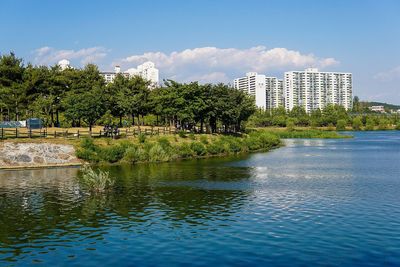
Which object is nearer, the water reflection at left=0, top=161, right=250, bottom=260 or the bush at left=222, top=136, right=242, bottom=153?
the water reflection at left=0, top=161, right=250, bottom=260

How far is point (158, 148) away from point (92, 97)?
18058 mm

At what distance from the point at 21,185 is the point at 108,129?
34197 mm

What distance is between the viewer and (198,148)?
84.4m

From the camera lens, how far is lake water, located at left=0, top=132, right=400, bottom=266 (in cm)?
2341

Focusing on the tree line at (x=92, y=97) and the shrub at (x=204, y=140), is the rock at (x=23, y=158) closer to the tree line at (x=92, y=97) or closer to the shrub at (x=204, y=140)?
the tree line at (x=92, y=97)

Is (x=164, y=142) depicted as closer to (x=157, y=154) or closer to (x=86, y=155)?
(x=157, y=154)

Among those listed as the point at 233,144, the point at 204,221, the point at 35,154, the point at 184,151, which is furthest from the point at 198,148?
the point at 204,221

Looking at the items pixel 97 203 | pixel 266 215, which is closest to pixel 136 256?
pixel 266 215

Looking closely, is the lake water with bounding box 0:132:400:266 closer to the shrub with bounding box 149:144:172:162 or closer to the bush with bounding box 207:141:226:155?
the shrub with bounding box 149:144:172:162

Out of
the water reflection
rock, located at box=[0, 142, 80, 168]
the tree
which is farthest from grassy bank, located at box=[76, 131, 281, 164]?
the water reflection

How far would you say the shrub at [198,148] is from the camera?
84000mm

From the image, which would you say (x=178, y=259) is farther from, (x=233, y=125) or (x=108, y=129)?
(x=233, y=125)

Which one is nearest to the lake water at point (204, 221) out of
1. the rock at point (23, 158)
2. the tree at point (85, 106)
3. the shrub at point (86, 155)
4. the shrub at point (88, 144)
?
the rock at point (23, 158)

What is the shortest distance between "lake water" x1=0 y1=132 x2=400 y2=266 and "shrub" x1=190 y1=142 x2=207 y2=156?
28555 mm
